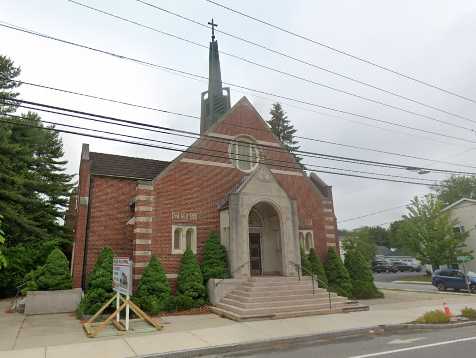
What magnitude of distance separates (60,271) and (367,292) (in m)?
16.8

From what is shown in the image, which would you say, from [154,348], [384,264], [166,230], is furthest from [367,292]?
[384,264]

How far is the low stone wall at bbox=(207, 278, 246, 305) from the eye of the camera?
50.7ft

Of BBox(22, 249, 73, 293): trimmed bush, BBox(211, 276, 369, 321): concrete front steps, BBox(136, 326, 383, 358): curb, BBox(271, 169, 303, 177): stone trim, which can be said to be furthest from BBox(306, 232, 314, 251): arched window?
BBox(22, 249, 73, 293): trimmed bush

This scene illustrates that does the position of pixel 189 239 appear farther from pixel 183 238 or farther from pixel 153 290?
pixel 153 290

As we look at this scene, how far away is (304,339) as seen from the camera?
9750 mm

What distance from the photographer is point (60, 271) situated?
16453mm

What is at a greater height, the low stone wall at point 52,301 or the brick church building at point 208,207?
the brick church building at point 208,207

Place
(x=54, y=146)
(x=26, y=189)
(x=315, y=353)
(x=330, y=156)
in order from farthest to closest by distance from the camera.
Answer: (x=54, y=146) < (x=26, y=189) < (x=330, y=156) < (x=315, y=353)

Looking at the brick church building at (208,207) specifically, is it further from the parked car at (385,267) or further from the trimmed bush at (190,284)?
the parked car at (385,267)

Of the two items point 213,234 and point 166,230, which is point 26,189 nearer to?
point 166,230

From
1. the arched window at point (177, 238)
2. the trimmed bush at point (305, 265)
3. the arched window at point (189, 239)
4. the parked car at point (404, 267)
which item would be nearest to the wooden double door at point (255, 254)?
the trimmed bush at point (305, 265)

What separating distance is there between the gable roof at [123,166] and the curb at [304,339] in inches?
521

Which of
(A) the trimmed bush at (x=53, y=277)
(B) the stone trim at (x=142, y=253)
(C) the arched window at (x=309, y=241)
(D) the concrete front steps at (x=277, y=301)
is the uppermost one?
(C) the arched window at (x=309, y=241)

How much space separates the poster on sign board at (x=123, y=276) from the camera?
10.8 metres
